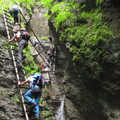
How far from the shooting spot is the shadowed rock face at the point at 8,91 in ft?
15.3

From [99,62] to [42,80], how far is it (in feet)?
8.25

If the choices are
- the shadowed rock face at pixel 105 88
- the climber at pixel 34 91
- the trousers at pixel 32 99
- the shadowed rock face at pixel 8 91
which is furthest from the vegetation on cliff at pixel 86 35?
the shadowed rock face at pixel 8 91

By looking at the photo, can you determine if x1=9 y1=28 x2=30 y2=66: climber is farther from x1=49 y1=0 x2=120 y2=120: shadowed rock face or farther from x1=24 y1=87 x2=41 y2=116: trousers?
x1=49 y1=0 x2=120 y2=120: shadowed rock face

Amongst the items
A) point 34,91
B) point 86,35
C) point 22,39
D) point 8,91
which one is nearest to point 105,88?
point 86,35

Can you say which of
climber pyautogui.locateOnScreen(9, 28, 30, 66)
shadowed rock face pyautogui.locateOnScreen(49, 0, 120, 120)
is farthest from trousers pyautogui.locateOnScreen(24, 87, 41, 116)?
climber pyautogui.locateOnScreen(9, 28, 30, 66)

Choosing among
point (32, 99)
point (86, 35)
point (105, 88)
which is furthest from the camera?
point (32, 99)

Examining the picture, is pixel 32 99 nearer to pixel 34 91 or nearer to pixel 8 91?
pixel 34 91

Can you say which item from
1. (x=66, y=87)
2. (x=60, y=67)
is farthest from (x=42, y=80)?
(x=60, y=67)

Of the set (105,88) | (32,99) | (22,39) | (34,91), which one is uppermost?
(22,39)

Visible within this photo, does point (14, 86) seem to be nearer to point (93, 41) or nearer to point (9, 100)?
point (9, 100)

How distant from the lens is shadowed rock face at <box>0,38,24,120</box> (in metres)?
4.67

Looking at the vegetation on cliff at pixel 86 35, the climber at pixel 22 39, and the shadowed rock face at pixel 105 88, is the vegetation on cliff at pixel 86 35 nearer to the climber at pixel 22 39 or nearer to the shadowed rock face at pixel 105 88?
the shadowed rock face at pixel 105 88

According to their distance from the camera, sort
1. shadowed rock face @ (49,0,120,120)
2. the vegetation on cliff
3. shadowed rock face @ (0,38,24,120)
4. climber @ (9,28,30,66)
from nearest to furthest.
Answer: shadowed rock face @ (49,0,120,120) < the vegetation on cliff < shadowed rock face @ (0,38,24,120) < climber @ (9,28,30,66)

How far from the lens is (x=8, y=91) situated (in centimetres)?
534
